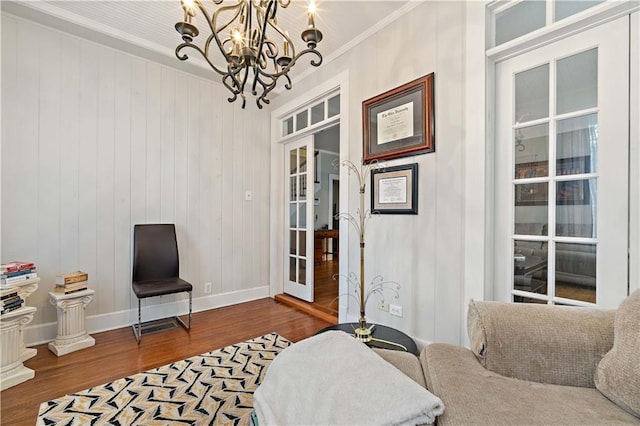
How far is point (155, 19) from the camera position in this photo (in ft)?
7.98

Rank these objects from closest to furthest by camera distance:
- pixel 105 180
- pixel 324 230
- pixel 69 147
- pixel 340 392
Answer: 1. pixel 340 392
2. pixel 69 147
3. pixel 105 180
4. pixel 324 230

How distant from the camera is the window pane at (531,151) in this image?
168 centimetres

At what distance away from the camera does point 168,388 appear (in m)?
1.81

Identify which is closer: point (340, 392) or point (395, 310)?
point (340, 392)

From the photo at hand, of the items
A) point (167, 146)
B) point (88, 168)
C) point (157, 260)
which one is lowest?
point (157, 260)

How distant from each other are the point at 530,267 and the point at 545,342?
2.81 ft

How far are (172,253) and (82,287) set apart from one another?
76 cm

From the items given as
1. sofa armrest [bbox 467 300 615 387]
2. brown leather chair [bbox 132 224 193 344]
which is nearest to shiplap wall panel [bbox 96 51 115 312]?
brown leather chair [bbox 132 224 193 344]

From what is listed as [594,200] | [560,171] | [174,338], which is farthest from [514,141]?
[174,338]

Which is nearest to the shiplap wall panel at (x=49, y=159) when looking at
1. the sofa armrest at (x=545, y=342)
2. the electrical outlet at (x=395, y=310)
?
the electrical outlet at (x=395, y=310)

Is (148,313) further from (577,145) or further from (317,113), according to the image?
(577,145)

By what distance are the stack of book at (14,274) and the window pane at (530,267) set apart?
3.50m

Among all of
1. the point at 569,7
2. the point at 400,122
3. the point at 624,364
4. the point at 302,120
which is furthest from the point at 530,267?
the point at 302,120

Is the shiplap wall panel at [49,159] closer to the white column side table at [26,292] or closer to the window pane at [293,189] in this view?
the white column side table at [26,292]
